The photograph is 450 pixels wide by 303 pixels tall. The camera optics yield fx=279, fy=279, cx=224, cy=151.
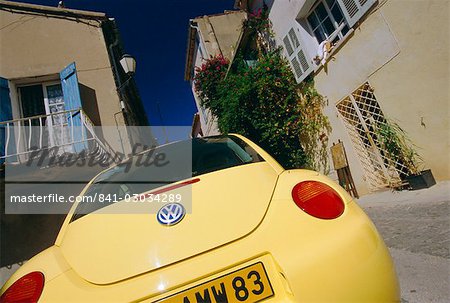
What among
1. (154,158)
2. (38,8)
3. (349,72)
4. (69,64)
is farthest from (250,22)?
(154,158)

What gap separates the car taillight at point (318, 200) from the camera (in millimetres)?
1306

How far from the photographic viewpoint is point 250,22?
31.3 feet

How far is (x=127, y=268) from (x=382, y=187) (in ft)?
19.0

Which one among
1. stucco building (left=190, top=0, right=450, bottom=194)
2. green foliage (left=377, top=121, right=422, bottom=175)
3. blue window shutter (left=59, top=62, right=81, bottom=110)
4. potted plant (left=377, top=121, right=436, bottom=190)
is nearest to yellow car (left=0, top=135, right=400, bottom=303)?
potted plant (left=377, top=121, right=436, bottom=190)

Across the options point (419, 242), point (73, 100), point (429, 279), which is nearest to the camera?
point (429, 279)

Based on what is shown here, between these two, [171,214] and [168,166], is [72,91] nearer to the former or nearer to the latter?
[168,166]

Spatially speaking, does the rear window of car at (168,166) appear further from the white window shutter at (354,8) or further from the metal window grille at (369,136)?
the white window shutter at (354,8)

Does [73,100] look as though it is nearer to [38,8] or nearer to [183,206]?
[38,8]

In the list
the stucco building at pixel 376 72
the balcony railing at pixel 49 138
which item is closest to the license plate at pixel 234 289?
the stucco building at pixel 376 72

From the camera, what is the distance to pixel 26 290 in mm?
1237

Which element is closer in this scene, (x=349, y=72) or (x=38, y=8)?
(x=349, y=72)

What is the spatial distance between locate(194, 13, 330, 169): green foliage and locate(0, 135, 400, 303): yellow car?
6.31 m

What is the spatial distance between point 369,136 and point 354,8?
265 centimetres

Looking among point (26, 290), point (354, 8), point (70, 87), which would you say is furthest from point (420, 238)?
point (70, 87)
